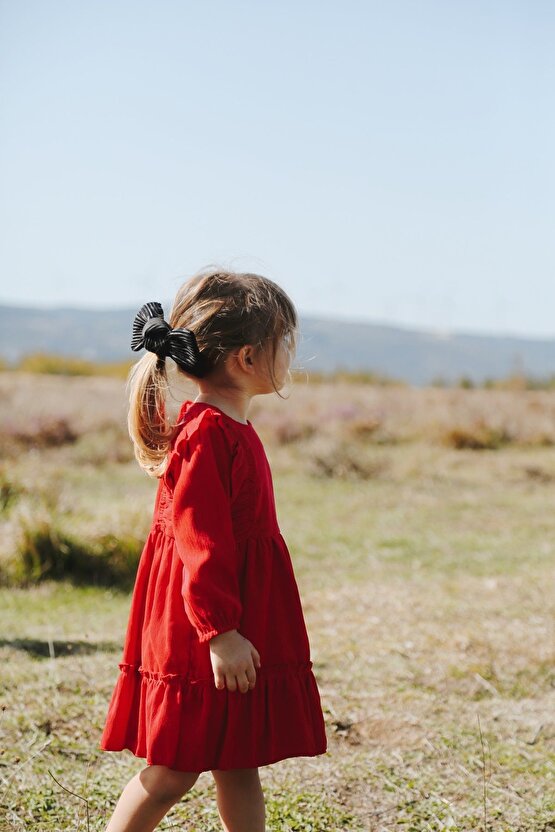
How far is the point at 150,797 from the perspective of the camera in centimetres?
209

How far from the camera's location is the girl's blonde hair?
2207 mm

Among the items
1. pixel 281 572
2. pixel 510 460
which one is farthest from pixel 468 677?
pixel 510 460

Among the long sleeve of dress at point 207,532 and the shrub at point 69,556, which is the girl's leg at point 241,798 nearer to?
the long sleeve of dress at point 207,532

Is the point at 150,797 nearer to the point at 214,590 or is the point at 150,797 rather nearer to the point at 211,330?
the point at 214,590

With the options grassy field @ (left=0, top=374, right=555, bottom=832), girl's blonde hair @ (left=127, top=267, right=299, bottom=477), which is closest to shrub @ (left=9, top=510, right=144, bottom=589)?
grassy field @ (left=0, top=374, right=555, bottom=832)

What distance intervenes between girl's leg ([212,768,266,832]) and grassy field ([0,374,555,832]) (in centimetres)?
70

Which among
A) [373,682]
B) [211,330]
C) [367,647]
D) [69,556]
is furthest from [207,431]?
[69,556]

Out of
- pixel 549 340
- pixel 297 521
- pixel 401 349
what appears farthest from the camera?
pixel 549 340

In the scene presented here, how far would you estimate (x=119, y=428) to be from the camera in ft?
53.4

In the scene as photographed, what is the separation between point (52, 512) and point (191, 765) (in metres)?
5.42

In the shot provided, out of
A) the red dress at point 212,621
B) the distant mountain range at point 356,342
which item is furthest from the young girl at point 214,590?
the distant mountain range at point 356,342

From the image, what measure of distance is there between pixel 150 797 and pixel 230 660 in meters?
0.38

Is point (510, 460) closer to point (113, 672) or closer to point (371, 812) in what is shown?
point (113, 672)

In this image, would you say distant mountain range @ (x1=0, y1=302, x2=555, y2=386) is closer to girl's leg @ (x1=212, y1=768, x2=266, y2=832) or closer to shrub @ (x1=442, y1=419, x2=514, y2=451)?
shrub @ (x1=442, y1=419, x2=514, y2=451)
